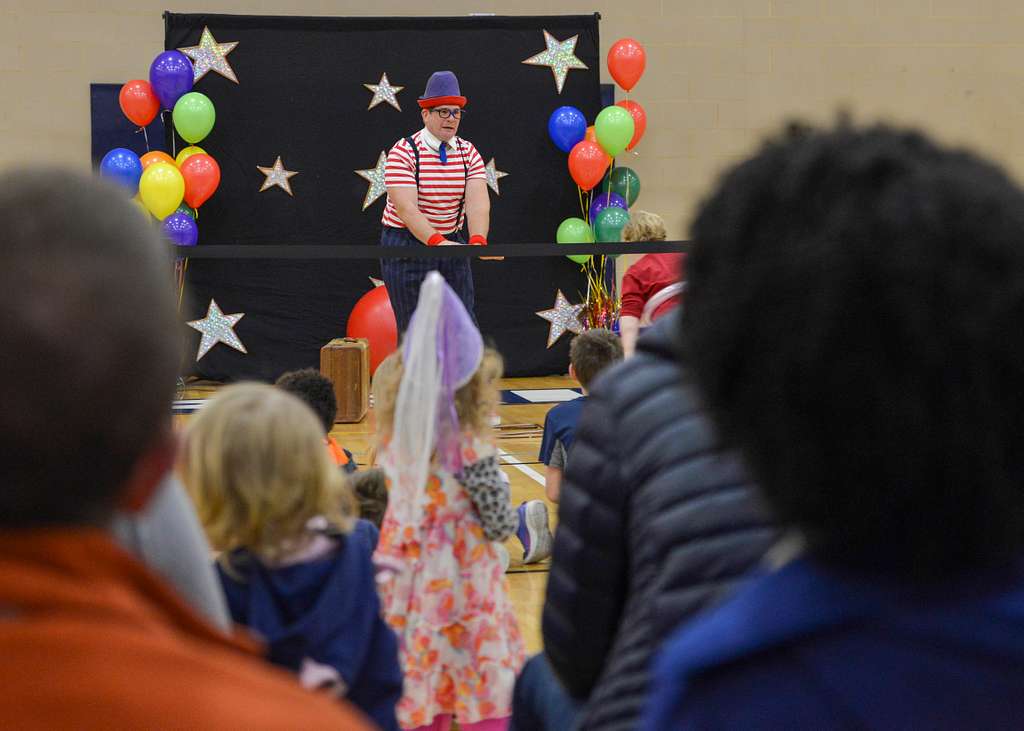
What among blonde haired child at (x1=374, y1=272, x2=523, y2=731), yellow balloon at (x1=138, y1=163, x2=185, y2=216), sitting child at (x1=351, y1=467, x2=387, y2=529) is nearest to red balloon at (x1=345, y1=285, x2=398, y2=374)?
yellow balloon at (x1=138, y1=163, x2=185, y2=216)

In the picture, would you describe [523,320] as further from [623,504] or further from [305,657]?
[623,504]

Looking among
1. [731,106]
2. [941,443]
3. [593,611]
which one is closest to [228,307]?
[731,106]

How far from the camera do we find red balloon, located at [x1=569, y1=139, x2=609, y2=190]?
7516 millimetres

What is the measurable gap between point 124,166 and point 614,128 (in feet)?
9.50

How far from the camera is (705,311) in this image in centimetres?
71

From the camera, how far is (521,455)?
5.46 metres

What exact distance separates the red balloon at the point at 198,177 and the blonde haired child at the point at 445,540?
206 inches

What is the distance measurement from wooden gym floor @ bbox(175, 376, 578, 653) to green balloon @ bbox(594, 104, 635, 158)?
1.52 metres

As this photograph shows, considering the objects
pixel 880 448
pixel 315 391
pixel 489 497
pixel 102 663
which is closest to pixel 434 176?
pixel 315 391

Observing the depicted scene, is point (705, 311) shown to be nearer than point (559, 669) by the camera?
Yes

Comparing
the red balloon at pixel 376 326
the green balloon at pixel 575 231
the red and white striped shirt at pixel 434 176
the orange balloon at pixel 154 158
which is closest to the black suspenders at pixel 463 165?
the red and white striped shirt at pixel 434 176

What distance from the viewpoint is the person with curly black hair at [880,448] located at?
635mm

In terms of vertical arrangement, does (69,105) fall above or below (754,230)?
above

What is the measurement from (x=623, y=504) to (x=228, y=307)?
22.6 feet
